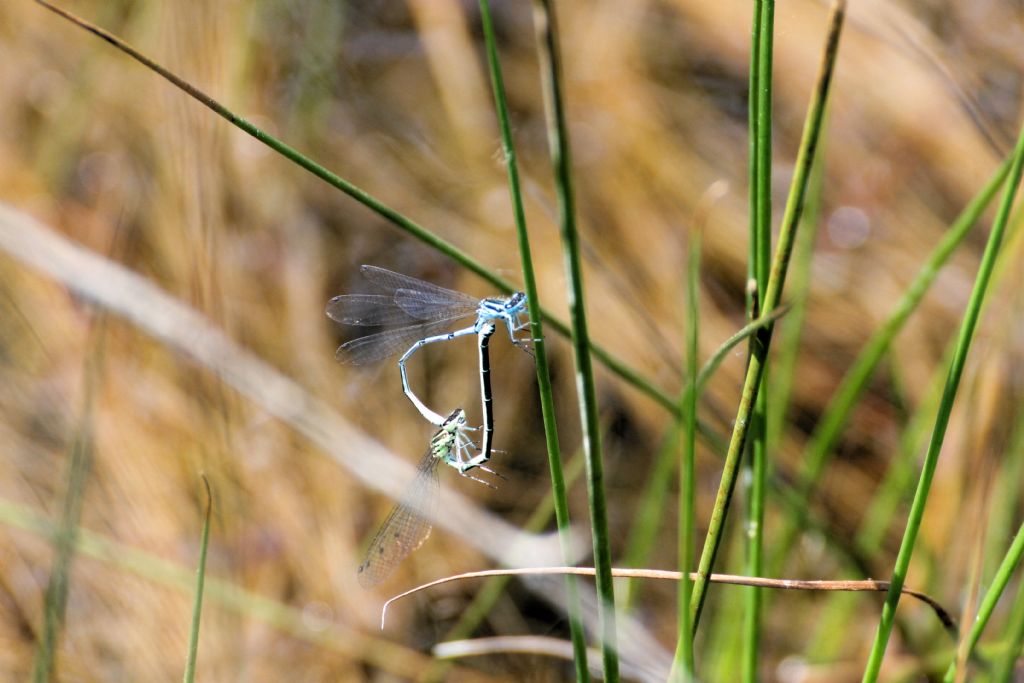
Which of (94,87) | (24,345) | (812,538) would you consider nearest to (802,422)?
(812,538)

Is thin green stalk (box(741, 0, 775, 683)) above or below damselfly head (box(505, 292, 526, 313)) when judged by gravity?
below

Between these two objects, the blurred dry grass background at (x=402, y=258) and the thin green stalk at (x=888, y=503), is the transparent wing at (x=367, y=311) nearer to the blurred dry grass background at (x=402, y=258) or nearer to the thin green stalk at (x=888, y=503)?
the blurred dry grass background at (x=402, y=258)

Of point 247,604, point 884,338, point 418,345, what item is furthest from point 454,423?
point 884,338

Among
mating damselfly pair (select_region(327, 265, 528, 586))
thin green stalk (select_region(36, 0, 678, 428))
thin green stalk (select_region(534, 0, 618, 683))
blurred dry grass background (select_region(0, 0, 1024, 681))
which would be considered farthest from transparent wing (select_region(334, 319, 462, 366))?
thin green stalk (select_region(534, 0, 618, 683))

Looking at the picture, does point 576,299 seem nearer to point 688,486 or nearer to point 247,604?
point 688,486

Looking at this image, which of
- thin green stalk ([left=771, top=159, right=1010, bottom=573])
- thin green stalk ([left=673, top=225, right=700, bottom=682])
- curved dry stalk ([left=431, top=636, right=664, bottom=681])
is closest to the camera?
thin green stalk ([left=673, top=225, right=700, bottom=682])

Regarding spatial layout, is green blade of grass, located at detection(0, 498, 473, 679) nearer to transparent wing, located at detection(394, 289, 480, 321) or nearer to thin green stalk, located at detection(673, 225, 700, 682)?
transparent wing, located at detection(394, 289, 480, 321)

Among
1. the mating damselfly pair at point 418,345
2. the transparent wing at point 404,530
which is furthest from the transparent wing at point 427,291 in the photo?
the transparent wing at point 404,530
